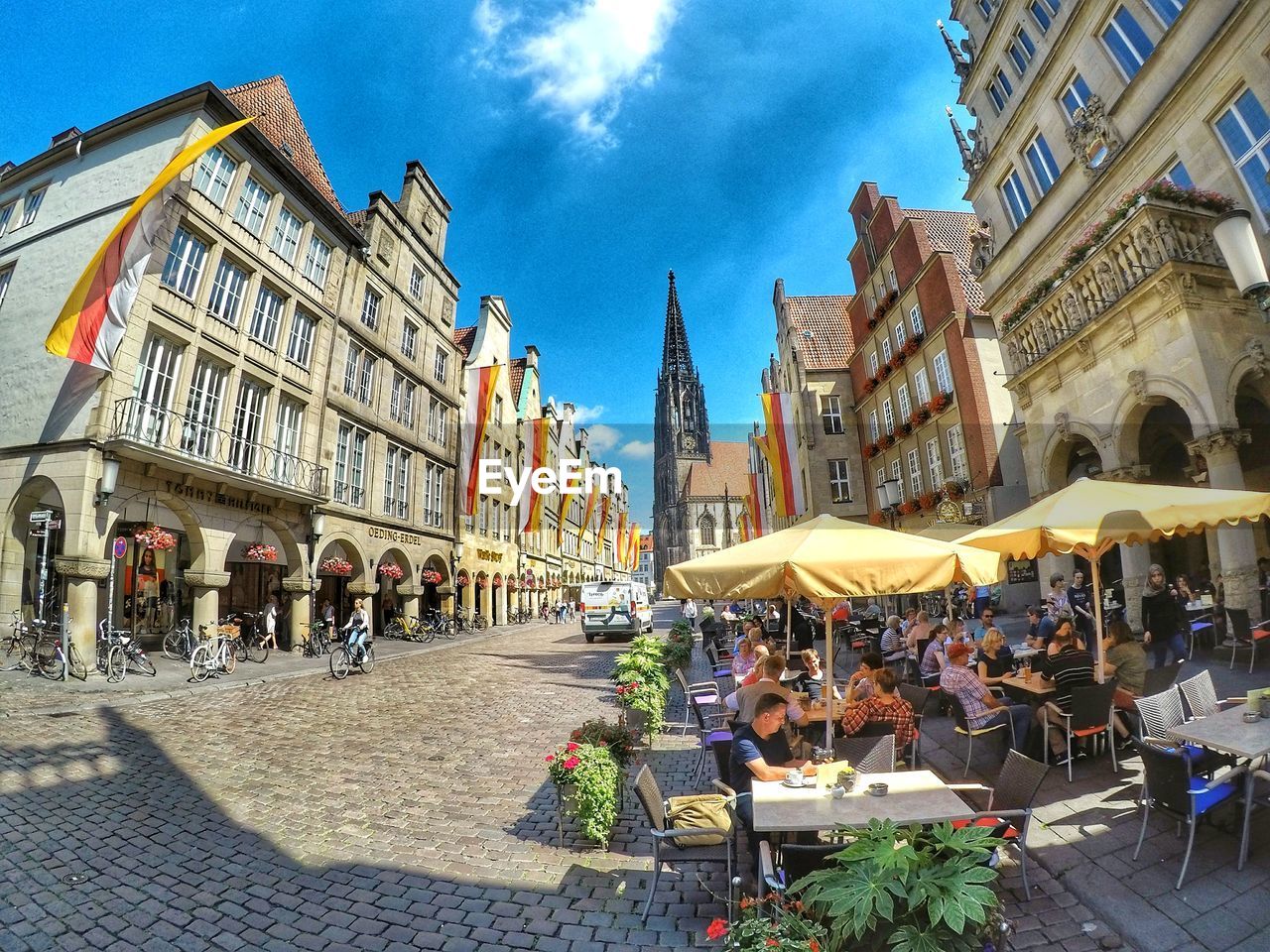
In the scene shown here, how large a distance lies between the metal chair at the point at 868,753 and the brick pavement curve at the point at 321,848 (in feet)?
3.25

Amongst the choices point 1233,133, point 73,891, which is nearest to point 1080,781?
point 73,891

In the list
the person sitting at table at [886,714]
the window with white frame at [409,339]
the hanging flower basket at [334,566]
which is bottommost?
the person sitting at table at [886,714]

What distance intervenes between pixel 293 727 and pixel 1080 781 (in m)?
10.2

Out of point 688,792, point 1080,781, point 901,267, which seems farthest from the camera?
point 901,267

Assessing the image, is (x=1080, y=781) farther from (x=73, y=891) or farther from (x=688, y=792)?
(x=73, y=891)

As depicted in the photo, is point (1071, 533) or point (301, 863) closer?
point (301, 863)

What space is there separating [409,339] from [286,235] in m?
7.47

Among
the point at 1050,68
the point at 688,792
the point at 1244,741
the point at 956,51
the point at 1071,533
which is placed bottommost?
the point at 688,792

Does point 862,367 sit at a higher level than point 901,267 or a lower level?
lower

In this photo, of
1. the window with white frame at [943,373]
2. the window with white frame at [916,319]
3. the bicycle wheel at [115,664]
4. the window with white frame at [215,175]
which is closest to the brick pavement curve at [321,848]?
the bicycle wheel at [115,664]

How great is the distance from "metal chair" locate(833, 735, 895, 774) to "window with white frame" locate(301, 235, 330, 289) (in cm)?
2242

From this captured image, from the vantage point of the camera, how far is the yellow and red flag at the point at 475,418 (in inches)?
858

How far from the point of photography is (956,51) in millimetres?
17984

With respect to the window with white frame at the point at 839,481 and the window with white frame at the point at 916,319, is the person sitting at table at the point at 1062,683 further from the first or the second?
the window with white frame at the point at 839,481
